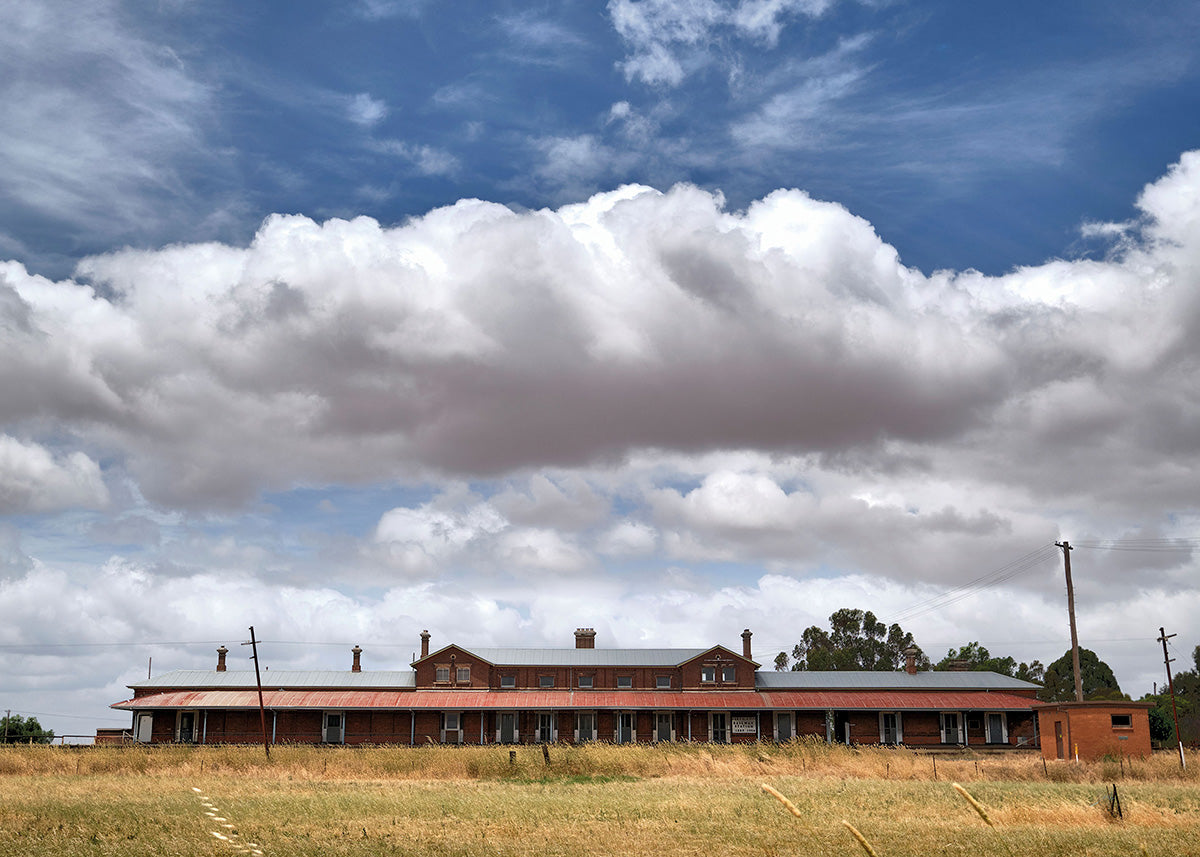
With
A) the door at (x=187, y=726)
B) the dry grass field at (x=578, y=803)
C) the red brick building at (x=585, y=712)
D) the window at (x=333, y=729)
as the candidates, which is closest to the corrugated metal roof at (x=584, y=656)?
the red brick building at (x=585, y=712)

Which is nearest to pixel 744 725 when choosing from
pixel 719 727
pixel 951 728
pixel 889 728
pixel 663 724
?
pixel 719 727

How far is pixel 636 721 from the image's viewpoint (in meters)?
64.8

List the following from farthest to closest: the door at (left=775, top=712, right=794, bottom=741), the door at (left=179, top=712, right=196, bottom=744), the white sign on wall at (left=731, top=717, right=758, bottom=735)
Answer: the white sign on wall at (left=731, top=717, right=758, bottom=735), the door at (left=775, top=712, right=794, bottom=741), the door at (left=179, top=712, right=196, bottom=744)

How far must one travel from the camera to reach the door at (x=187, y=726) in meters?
63.3

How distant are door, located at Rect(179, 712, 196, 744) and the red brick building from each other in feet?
0.20

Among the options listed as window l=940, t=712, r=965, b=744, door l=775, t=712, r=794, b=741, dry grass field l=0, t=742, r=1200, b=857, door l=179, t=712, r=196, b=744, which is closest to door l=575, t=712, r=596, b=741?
door l=775, t=712, r=794, b=741

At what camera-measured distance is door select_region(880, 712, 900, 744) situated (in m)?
63.6

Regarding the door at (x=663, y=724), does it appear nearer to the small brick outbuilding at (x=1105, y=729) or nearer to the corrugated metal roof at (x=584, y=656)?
the corrugated metal roof at (x=584, y=656)

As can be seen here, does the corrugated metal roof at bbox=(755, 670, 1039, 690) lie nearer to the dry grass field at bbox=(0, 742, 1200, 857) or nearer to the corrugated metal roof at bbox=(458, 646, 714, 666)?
the corrugated metal roof at bbox=(458, 646, 714, 666)

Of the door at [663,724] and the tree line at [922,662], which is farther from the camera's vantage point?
the tree line at [922,662]

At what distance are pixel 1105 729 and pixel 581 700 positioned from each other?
30.6 meters

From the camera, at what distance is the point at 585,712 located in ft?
213

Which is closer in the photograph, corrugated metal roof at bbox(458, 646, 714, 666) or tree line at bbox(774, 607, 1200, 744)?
corrugated metal roof at bbox(458, 646, 714, 666)

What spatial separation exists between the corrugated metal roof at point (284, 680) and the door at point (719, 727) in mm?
18760
